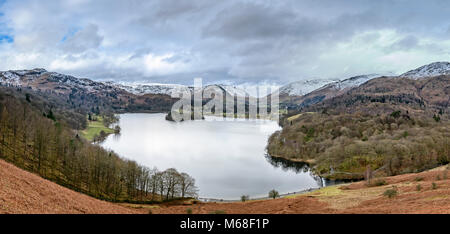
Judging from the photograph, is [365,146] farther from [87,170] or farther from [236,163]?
[87,170]

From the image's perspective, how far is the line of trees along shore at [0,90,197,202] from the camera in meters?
51.5

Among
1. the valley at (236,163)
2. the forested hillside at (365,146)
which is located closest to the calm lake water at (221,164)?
the valley at (236,163)

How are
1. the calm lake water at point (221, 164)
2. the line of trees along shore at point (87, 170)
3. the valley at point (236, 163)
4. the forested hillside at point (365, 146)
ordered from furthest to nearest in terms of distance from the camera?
1. the forested hillside at point (365, 146)
2. the calm lake water at point (221, 164)
3. the line of trees along shore at point (87, 170)
4. the valley at point (236, 163)

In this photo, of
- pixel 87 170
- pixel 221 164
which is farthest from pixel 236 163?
pixel 87 170

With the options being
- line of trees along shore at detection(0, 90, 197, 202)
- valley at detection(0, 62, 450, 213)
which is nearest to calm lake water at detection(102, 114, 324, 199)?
valley at detection(0, 62, 450, 213)

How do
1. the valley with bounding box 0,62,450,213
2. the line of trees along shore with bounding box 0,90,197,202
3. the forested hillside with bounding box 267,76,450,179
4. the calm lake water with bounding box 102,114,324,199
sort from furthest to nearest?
the forested hillside with bounding box 267,76,450,179 < the calm lake water with bounding box 102,114,324,199 < the line of trees along shore with bounding box 0,90,197,202 < the valley with bounding box 0,62,450,213

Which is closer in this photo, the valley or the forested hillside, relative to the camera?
the valley

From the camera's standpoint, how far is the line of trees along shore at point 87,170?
169 feet

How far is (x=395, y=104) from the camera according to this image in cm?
19575

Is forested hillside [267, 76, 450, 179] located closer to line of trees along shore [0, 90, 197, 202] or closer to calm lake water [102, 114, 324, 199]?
calm lake water [102, 114, 324, 199]

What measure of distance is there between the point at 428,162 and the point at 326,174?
2467cm

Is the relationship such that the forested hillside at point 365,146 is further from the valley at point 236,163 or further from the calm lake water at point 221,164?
the calm lake water at point 221,164

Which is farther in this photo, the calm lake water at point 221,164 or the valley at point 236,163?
the calm lake water at point 221,164
